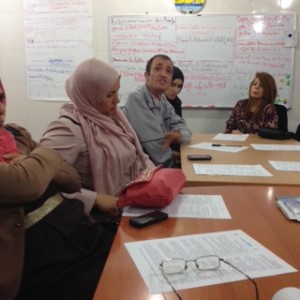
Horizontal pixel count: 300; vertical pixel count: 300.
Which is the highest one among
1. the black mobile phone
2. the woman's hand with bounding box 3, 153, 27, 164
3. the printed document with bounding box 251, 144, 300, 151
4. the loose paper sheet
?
the woman's hand with bounding box 3, 153, 27, 164

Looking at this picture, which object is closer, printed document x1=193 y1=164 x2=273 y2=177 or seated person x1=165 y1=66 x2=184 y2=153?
printed document x1=193 y1=164 x2=273 y2=177

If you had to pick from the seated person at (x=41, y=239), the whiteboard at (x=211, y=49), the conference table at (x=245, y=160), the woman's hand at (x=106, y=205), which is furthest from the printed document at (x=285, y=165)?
the whiteboard at (x=211, y=49)

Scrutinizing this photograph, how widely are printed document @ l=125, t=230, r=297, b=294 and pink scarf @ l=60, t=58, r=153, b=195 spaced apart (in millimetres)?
770

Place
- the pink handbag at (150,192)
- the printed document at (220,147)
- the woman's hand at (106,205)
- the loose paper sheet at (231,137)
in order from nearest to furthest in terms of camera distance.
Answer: the pink handbag at (150,192)
the woman's hand at (106,205)
the printed document at (220,147)
the loose paper sheet at (231,137)

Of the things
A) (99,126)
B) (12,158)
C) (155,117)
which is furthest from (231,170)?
(12,158)

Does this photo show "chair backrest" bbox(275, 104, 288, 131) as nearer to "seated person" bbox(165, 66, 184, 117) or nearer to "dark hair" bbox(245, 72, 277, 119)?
"dark hair" bbox(245, 72, 277, 119)

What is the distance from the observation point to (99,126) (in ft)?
5.69

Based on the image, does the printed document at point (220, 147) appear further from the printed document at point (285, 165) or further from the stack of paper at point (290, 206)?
the stack of paper at point (290, 206)

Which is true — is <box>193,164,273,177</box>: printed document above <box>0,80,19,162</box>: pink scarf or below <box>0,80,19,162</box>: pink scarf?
below

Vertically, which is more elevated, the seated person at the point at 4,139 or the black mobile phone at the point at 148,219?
the seated person at the point at 4,139

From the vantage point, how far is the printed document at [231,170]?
1.68 m

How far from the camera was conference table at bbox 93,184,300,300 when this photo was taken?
2.36 ft

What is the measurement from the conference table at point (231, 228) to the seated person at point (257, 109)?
182cm

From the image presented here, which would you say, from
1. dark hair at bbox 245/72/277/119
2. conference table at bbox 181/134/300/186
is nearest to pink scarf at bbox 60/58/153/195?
conference table at bbox 181/134/300/186
